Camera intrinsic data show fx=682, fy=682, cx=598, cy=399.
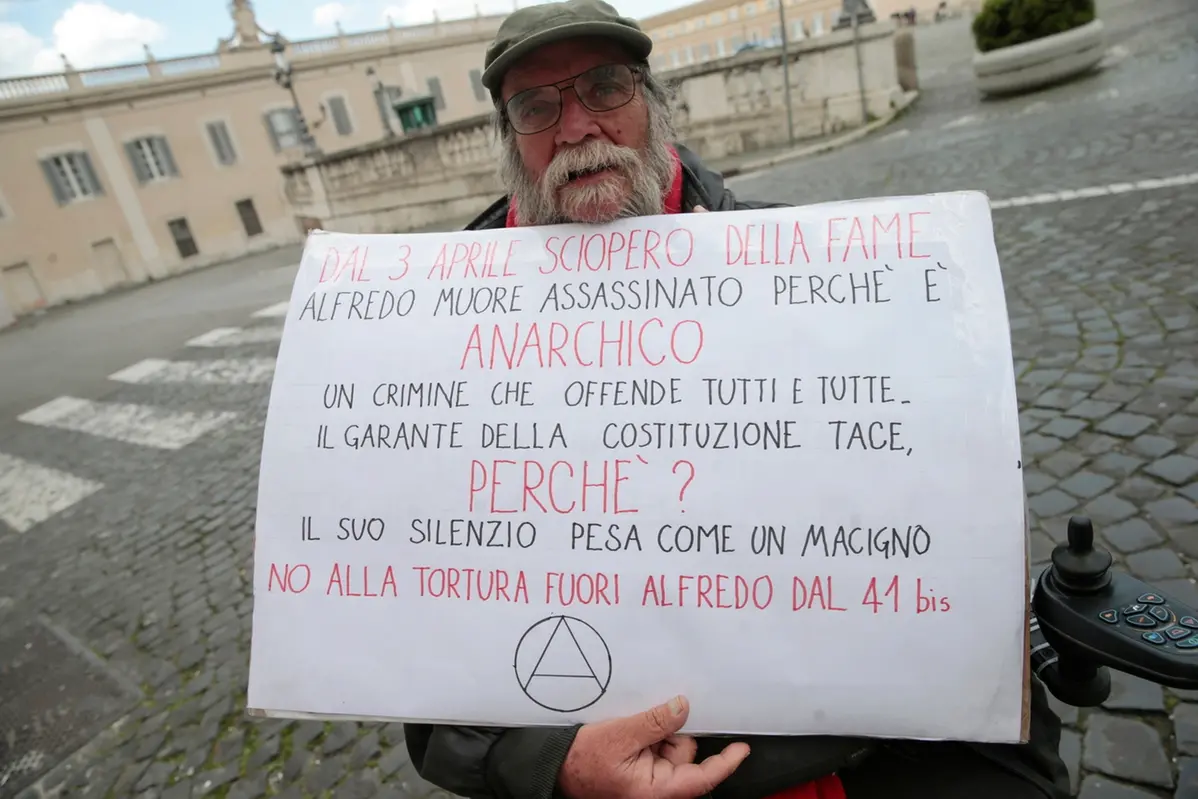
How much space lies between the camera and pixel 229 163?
94.6 feet

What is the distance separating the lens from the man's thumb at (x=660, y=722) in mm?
1104

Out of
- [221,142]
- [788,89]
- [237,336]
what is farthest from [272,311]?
[221,142]

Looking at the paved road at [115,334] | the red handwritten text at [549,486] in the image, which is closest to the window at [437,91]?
the paved road at [115,334]

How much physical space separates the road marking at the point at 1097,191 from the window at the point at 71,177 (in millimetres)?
30856

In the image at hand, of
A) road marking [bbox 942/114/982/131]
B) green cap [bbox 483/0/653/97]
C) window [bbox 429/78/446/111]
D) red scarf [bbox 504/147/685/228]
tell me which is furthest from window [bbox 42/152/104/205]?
green cap [bbox 483/0/653/97]

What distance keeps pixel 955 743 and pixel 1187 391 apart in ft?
9.27

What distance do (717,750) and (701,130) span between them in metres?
13.4

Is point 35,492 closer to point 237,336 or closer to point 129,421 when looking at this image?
point 129,421

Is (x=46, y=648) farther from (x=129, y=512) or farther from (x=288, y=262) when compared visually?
(x=288, y=262)

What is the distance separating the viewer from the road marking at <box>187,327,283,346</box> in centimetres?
866

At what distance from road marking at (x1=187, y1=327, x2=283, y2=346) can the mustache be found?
25.7ft

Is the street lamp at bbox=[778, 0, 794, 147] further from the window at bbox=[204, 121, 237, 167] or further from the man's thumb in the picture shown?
the window at bbox=[204, 121, 237, 167]

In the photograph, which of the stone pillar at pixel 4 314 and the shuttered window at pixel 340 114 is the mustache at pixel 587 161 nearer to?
the stone pillar at pixel 4 314

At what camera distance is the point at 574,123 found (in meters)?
1.45
